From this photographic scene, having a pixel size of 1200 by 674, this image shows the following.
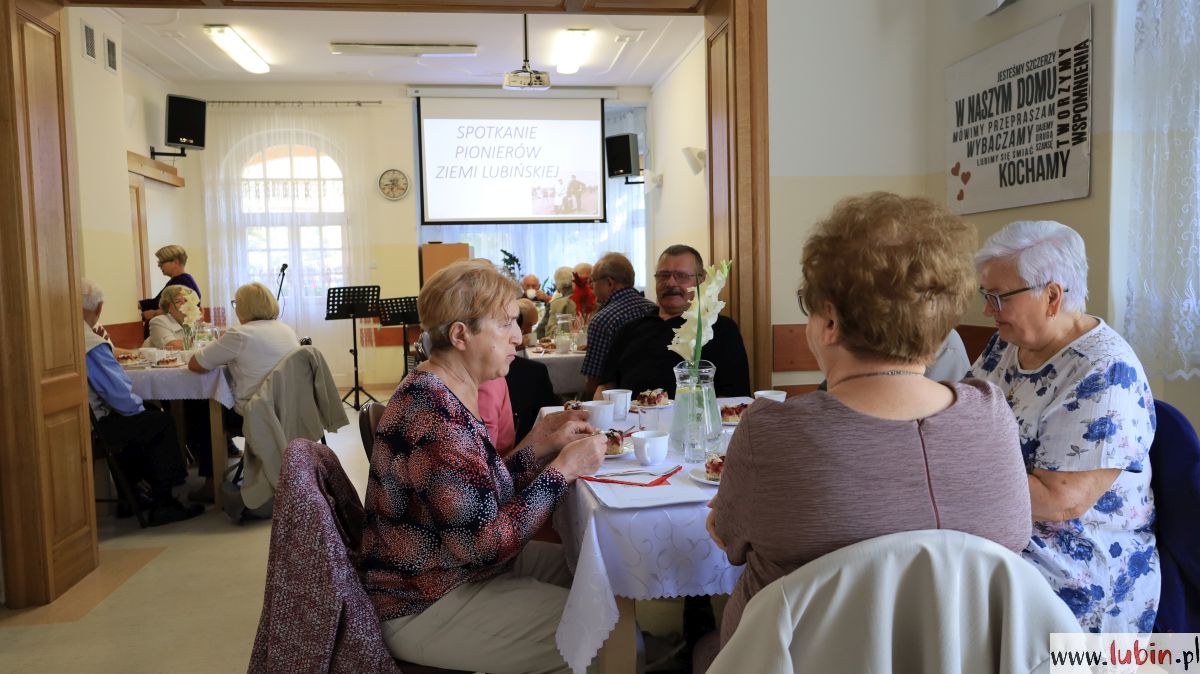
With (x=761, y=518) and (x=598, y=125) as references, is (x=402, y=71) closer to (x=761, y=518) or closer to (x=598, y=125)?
(x=598, y=125)

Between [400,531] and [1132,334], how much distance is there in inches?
94.1

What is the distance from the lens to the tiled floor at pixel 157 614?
282 cm

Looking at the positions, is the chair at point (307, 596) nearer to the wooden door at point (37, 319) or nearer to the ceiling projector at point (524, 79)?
the wooden door at point (37, 319)

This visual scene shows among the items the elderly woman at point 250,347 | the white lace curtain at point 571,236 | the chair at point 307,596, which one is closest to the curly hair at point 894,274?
the chair at point 307,596

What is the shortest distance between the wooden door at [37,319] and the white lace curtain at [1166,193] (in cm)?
405

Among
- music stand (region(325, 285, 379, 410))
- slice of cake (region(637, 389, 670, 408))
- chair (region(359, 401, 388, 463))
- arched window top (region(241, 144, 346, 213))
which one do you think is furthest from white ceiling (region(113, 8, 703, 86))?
slice of cake (region(637, 389, 670, 408))

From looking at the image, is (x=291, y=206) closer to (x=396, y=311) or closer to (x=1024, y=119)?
(x=396, y=311)

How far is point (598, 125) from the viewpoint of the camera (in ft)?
32.7

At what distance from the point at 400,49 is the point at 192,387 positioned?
15.1 ft

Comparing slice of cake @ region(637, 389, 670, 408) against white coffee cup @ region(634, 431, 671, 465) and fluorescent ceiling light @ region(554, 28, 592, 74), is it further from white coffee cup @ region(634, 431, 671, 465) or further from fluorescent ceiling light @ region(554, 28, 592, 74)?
fluorescent ceiling light @ region(554, 28, 592, 74)

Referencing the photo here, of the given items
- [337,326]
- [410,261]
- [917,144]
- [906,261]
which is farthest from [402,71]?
[906,261]

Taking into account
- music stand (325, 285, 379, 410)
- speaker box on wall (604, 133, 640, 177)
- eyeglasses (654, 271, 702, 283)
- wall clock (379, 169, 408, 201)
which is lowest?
music stand (325, 285, 379, 410)

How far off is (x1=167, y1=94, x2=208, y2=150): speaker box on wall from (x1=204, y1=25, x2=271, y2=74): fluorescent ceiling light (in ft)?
2.14

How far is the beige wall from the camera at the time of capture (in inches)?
237
